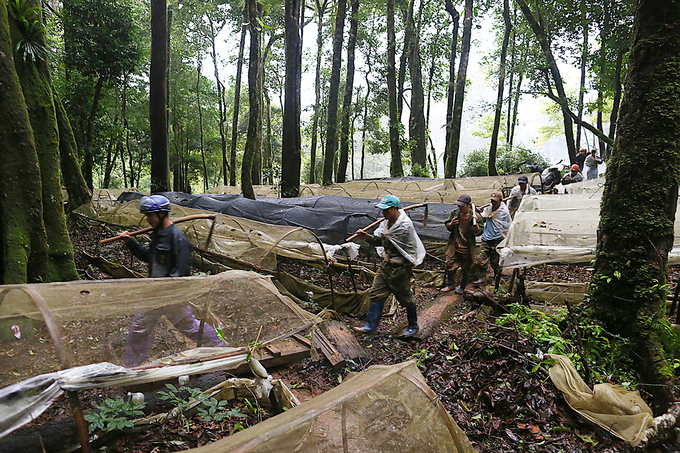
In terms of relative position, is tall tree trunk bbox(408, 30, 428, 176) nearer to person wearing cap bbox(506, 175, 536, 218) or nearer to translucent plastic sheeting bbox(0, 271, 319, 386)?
person wearing cap bbox(506, 175, 536, 218)

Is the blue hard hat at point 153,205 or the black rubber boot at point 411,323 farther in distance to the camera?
the black rubber boot at point 411,323

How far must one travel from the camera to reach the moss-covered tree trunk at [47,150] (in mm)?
4254

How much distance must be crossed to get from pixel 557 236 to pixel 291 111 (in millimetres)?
9534

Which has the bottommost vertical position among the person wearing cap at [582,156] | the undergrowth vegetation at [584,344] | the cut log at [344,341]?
→ the cut log at [344,341]

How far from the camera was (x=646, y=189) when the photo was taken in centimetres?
362

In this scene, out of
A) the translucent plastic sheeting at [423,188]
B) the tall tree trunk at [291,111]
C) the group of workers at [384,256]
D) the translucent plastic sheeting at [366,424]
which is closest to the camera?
the translucent plastic sheeting at [366,424]

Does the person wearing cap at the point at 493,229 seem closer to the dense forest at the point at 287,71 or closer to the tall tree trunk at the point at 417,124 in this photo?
the dense forest at the point at 287,71

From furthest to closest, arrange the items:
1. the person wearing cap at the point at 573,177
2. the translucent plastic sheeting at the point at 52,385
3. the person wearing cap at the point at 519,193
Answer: the person wearing cap at the point at 573,177, the person wearing cap at the point at 519,193, the translucent plastic sheeting at the point at 52,385

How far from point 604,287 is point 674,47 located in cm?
231

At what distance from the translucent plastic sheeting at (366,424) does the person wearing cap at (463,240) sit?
17.1 ft

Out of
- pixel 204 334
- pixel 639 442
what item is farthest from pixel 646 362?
pixel 204 334

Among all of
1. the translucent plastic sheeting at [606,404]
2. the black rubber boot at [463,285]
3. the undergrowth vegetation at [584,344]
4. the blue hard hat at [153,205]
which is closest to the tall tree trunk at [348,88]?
the black rubber boot at [463,285]

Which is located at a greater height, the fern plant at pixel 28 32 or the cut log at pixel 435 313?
the fern plant at pixel 28 32

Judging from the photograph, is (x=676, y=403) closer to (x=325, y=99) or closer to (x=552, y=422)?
(x=552, y=422)
